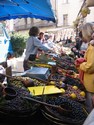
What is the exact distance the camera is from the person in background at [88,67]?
4266mm

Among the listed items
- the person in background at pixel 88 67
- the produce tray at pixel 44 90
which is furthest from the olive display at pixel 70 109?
the person in background at pixel 88 67

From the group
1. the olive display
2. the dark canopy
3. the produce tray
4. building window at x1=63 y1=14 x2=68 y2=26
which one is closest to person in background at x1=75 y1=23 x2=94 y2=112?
the olive display

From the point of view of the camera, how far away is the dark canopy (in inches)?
208

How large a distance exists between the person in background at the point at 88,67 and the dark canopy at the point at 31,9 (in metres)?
1.34

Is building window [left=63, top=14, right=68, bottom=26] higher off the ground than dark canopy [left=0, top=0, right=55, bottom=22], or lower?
lower

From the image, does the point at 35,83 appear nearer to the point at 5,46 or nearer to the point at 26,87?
the point at 26,87

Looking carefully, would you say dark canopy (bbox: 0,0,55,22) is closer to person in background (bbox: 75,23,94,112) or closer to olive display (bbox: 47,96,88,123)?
person in background (bbox: 75,23,94,112)

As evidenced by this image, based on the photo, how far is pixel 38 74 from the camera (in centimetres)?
491

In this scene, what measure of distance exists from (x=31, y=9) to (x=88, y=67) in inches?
84.7

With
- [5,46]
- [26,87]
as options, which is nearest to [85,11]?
[26,87]

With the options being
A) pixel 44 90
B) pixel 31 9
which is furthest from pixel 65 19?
pixel 44 90

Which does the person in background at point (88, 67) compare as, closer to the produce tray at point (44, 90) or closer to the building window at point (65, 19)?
the produce tray at point (44, 90)

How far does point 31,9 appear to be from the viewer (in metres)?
5.88

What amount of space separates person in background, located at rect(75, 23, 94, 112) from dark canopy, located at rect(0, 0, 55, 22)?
1339mm
